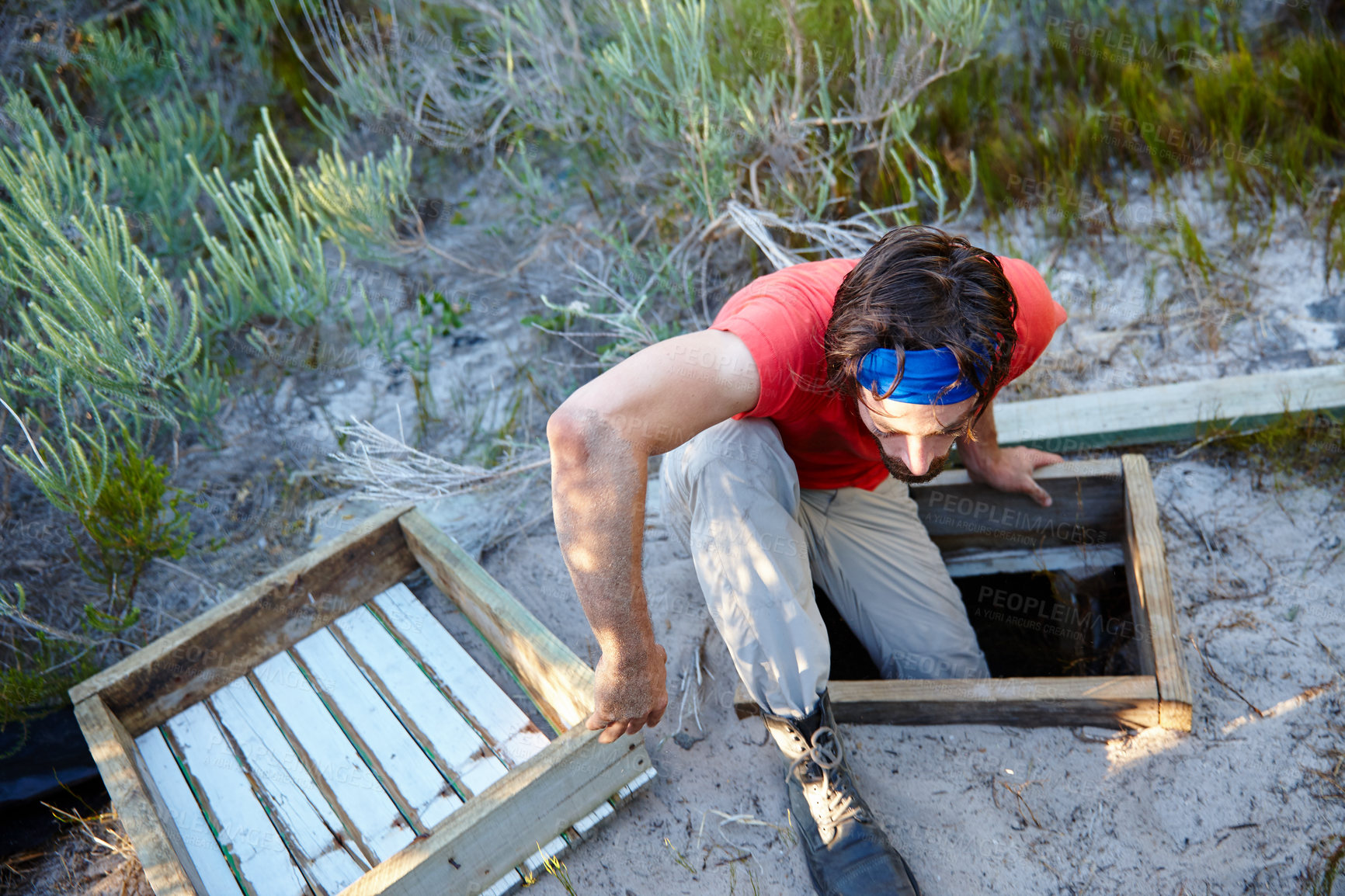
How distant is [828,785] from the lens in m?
1.65

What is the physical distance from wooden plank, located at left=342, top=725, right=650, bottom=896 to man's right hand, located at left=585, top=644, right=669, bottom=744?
0.07 m

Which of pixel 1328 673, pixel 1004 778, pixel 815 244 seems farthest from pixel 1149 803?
pixel 815 244

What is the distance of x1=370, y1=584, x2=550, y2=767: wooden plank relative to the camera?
1.84 meters

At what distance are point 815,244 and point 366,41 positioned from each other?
197cm

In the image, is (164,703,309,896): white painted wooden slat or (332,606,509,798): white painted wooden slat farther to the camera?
(332,606,509,798): white painted wooden slat

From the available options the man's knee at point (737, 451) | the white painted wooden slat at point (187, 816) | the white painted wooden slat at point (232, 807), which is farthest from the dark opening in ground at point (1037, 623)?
the white painted wooden slat at point (187, 816)

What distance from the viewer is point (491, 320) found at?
3344 millimetres

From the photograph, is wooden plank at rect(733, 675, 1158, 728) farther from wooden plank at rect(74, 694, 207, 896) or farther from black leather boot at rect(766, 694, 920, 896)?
wooden plank at rect(74, 694, 207, 896)

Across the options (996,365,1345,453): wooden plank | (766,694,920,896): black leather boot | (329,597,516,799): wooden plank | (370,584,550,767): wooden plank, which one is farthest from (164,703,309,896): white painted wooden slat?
(996,365,1345,453): wooden plank

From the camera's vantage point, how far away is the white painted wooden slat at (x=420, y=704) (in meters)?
1.80

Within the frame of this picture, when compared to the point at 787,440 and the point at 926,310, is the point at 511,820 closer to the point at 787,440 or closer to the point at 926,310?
the point at 787,440

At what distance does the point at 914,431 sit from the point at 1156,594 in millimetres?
731

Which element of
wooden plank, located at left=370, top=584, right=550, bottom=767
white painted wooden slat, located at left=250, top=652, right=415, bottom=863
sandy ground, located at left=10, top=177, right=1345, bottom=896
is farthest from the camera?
wooden plank, located at left=370, top=584, right=550, bottom=767

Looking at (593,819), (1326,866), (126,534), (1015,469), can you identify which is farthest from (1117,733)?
(126,534)
